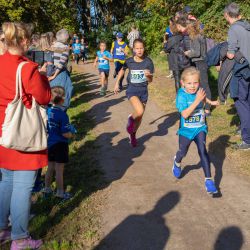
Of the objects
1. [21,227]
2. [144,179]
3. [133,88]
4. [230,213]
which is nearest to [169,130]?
[133,88]

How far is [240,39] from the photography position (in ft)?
20.8

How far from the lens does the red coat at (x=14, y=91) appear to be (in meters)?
3.50

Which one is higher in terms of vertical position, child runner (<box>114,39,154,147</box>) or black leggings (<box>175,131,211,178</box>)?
child runner (<box>114,39,154,147</box>)

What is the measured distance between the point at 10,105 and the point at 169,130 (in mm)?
5251

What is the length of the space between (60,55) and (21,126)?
14.6 feet

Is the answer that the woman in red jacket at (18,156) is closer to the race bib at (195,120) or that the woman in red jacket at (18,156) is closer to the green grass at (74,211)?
the green grass at (74,211)

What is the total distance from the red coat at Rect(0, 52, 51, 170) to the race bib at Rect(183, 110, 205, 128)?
2259mm

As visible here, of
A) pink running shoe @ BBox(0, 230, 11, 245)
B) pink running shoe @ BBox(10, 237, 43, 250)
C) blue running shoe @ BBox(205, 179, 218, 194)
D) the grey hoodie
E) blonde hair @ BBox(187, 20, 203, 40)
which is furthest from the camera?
blonde hair @ BBox(187, 20, 203, 40)

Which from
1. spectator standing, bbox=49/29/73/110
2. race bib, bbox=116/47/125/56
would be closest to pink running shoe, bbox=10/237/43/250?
spectator standing, bbox=49/29/73/110

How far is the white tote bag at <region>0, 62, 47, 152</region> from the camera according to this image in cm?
350

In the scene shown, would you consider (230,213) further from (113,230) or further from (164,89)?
(164,89)

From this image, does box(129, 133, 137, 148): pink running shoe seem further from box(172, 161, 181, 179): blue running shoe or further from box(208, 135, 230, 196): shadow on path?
box(172, 161, 181, 179): blue running shoe

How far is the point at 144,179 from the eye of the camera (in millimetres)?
5762

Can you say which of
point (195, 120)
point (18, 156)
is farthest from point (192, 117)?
point (18, 156)
